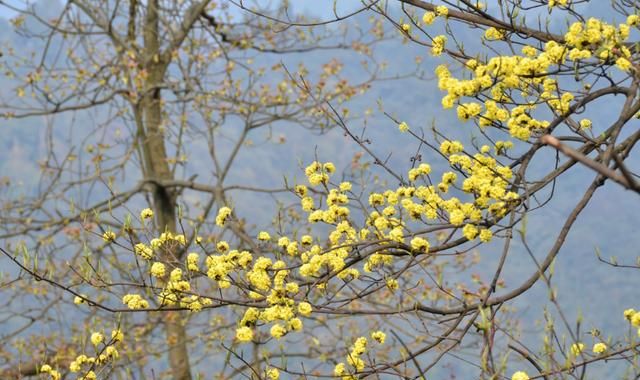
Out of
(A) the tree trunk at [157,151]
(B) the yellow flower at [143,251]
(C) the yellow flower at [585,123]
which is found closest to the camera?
(B) the yellow flower at [143,251]

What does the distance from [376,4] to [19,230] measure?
6.77m

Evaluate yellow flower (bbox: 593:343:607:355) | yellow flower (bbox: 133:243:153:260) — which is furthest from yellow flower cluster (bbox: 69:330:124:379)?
yellow flower (bbox: 593:343:607:355)

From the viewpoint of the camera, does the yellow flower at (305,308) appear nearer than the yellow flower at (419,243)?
Yes

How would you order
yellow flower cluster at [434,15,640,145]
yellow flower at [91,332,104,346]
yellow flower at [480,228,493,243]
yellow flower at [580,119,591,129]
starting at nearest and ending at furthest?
yellow flower cluster at [434,15,640,145] → yellow flower at [480,228,493,243] → yellow flower at [91,332,104,346] → yellow flower at [580,119,591,129]

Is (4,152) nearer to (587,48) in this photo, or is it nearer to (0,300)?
(0,300)

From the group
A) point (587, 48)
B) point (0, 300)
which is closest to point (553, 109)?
point (587, 48)

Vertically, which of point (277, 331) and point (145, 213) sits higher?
point (145, 213)

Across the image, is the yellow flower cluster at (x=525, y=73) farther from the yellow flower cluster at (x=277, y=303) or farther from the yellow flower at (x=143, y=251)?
the yellow flower at (x=143, y=251)

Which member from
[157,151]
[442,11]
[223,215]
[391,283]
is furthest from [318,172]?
[157,151]

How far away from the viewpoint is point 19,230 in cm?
855

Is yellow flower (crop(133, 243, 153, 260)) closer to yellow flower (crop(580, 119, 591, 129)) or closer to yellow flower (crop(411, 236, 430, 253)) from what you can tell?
yellow flower (crop(411, 236, 430, 253))

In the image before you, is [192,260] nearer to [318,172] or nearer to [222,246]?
[222,246]

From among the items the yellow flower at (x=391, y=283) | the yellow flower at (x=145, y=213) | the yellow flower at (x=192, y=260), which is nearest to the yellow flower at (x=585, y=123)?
the yellow flower at (x=391, y=283)

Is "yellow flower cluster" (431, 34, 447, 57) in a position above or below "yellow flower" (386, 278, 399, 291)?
above
